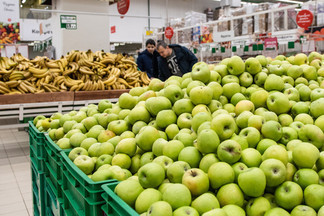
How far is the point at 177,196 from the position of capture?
1194mm

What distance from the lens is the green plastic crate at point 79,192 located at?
1315 mm

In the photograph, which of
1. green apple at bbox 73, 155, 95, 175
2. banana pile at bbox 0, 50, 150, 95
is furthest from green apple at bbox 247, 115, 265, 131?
banana pile at bbox 0, 50, 150, 95

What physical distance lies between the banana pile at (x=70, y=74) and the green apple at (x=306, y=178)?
15.7ft

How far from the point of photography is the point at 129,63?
261 inches

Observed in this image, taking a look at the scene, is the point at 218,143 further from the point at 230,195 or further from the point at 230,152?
the point at 230,195

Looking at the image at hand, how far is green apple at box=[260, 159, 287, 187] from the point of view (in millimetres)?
1233

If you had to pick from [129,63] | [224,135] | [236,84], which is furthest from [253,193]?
[129,63]

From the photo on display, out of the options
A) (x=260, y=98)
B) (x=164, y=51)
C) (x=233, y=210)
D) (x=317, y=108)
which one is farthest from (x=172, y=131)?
(x=164, y=51)

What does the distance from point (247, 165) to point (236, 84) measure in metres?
0.73

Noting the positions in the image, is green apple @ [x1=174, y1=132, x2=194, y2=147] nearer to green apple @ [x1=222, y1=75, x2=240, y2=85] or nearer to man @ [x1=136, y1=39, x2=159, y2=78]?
green apple @ [x1=222, y1=75, x2=240, y2=85]

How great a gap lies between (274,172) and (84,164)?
0.92 meters

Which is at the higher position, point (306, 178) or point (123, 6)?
point (123, 6)

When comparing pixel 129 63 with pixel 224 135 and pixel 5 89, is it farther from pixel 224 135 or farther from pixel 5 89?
pixel 224 135

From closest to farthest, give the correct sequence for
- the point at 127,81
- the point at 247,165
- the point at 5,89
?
the point at 247,165 → the point at 5,89 → the point at 127,81
